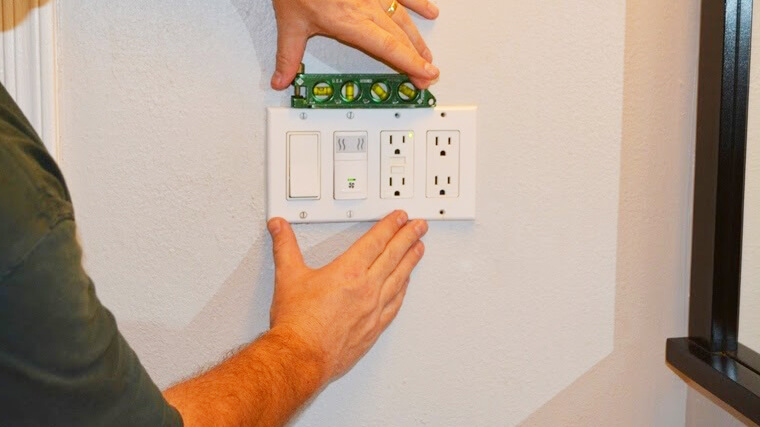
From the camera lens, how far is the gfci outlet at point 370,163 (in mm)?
936

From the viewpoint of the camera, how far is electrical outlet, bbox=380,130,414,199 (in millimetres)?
953

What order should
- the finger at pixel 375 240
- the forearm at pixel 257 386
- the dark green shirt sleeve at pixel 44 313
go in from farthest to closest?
the finger at pixel 375 240
the forearm at pixel 257 386
the dark green shirt sleeve at pixel 44 313

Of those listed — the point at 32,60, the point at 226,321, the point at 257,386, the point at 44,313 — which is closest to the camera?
the point at 44,313

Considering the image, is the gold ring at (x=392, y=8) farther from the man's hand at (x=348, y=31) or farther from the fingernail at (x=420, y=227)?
the fingernail at (x=420, y=227)

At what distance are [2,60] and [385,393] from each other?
55cm

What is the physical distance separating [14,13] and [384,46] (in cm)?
37

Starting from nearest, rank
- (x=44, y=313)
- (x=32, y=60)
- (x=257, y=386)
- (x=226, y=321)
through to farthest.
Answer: (x=44, y=313) < (x=257, y=386) < (x=32, y=60) < (x=226, y=321)

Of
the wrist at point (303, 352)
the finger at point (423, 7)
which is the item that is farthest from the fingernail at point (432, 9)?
the wrist at point (303, 352)

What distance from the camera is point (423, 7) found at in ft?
3.08

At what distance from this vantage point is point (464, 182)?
0.98 meters

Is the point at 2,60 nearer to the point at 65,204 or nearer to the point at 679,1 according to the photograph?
the point at 65,204

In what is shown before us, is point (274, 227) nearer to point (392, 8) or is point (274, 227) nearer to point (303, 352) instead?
point (303, 352)

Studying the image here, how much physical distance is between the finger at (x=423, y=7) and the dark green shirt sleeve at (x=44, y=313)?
48cm

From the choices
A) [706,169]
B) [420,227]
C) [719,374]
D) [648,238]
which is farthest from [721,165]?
[420,227]
